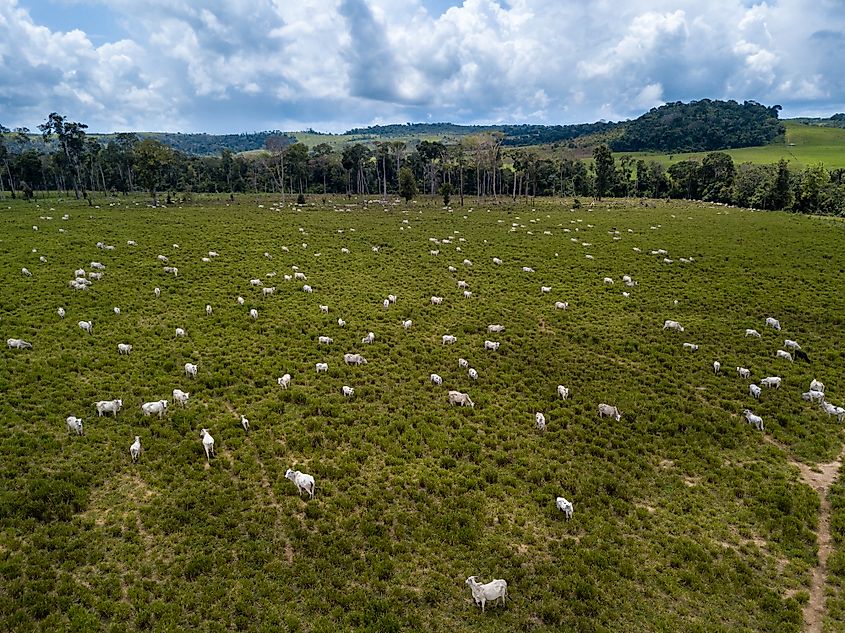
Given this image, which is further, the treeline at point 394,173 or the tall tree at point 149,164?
the treeline at point 394,173

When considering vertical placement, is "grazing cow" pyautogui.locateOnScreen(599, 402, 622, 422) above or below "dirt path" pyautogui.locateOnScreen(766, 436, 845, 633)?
above

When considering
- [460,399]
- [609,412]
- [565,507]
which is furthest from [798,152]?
[565,507]

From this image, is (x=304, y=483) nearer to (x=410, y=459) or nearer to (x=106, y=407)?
(x=410, y=459)

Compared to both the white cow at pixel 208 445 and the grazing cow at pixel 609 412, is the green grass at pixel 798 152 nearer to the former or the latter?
the grazing cow at pixel 609 412

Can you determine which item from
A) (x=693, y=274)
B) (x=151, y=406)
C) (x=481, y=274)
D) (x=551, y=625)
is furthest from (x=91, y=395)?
(x=693, y=274)

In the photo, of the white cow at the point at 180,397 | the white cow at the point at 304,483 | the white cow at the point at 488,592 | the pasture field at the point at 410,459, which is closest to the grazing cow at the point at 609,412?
the pasture field at the point at 410,459

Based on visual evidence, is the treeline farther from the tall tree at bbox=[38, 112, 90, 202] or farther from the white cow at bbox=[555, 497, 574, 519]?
the white cow at bbox=[555, 497, 574, 519]

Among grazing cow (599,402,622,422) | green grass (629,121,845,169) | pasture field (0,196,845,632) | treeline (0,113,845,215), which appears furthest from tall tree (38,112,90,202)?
green grass (629,121,845,169)
